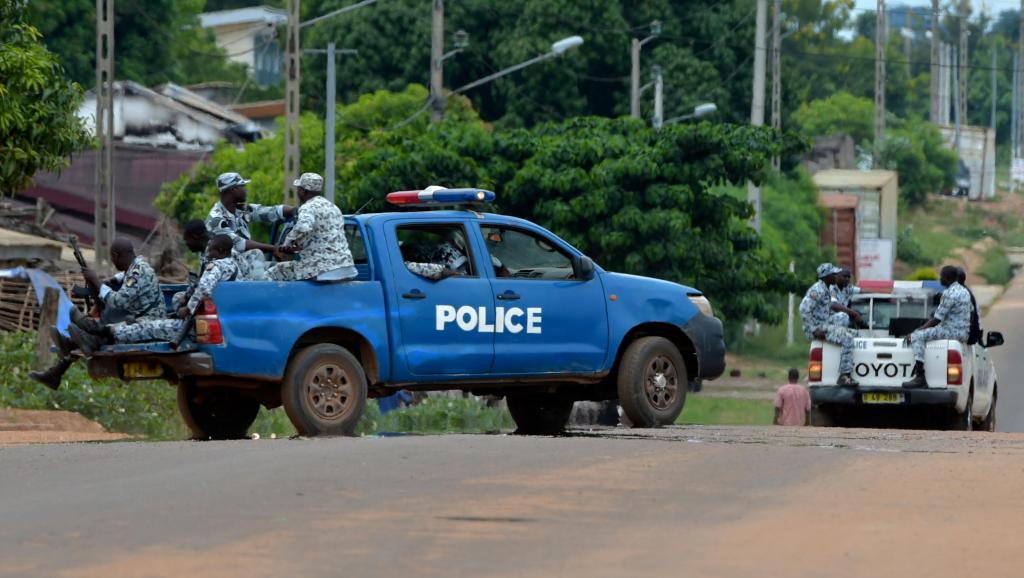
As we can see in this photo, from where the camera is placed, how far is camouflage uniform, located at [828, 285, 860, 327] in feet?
68.1

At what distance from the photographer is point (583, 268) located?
15.6m

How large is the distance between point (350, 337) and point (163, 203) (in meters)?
35.9

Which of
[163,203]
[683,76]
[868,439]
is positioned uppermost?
[683,76]

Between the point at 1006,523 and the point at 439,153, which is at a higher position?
the point at 439,153

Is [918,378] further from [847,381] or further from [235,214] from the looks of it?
[235,214]

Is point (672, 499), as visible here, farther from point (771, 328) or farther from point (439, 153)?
point (771, 328)

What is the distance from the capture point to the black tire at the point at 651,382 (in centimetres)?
1599

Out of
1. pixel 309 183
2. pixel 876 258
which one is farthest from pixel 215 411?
pixel 876 258

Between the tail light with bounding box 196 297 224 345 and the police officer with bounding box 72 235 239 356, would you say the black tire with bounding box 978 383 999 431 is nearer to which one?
the police officer with bounding box 72 235 239 356

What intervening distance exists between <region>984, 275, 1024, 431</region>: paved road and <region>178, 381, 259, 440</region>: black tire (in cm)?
1875

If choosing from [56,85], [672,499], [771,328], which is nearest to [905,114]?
[771,328]

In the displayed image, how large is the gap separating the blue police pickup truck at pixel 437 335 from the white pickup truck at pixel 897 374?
4.35 m

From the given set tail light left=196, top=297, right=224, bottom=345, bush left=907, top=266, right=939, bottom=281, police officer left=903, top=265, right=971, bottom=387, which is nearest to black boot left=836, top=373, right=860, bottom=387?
police officer left=903, top=265, right=971, bottom=387

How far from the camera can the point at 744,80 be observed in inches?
2781
